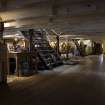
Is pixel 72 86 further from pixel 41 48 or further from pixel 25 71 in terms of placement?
pixel 41 48

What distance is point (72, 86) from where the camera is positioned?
6996 mm

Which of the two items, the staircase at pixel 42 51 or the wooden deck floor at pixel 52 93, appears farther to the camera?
the staircase at pixel 42 51

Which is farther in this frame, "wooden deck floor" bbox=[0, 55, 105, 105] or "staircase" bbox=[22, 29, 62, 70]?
"staircase" bbox=[22, 29, 62, 70]

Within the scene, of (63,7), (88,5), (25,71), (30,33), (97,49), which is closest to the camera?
(88,5)

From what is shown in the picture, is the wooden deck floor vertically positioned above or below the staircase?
below

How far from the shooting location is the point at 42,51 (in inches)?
480

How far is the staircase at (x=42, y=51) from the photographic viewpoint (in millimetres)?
11336

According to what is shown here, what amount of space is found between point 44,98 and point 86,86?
1.92 meters

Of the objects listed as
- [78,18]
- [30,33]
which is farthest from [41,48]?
[78,18]

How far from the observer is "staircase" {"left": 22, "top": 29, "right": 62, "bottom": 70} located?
37.2 ft

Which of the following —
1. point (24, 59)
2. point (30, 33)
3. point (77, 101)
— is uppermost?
point (30, 33)

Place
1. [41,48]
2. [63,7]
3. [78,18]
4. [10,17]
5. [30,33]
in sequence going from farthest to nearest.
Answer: [41,48] < [30,33] < [78,18] < [10,17] < [63,7]

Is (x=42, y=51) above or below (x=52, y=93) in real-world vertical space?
above

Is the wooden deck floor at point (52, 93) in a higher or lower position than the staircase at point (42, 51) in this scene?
lower
